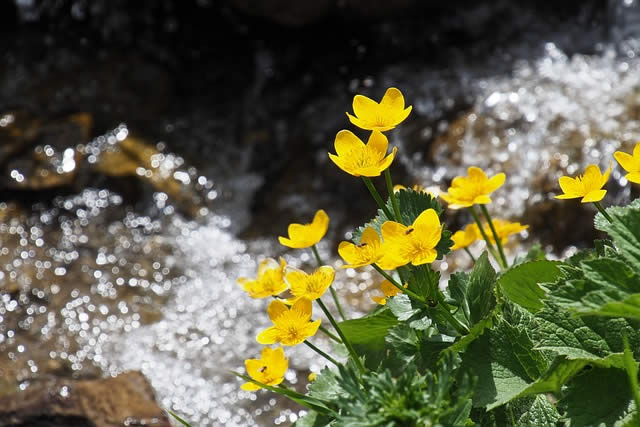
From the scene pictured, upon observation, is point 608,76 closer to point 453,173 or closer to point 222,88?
point 453,173

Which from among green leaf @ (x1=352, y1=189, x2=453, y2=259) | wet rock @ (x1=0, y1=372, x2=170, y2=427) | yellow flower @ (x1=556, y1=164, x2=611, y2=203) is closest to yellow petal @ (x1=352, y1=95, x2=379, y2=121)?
green leaf @ (x1=352, y1=189, x2=453, y2=259)

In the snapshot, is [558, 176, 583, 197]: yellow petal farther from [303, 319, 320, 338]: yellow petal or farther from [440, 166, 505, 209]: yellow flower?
[303, 319, 320, 338]: yellow petal

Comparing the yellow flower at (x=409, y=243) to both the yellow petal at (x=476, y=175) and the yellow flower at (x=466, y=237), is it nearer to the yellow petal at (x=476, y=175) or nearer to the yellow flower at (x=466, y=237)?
the yellow petal at (x=476, y=175)

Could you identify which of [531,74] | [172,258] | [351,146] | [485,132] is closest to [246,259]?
[172,258]

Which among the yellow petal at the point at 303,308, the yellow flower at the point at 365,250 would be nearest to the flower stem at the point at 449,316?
the yellow flower at the point at 365,250

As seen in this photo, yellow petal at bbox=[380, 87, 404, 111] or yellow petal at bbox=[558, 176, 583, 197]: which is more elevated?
yellow petal at bbox=[380, 87, 404, 111]

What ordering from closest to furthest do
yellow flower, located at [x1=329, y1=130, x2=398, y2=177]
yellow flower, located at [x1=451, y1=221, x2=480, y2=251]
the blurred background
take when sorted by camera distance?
yellow flower, located at [x1=329, y1=130, x2=398, y2=177], yellow flower, located at [x1=451, y1=221, x2=480, y2=251], the blurred background
